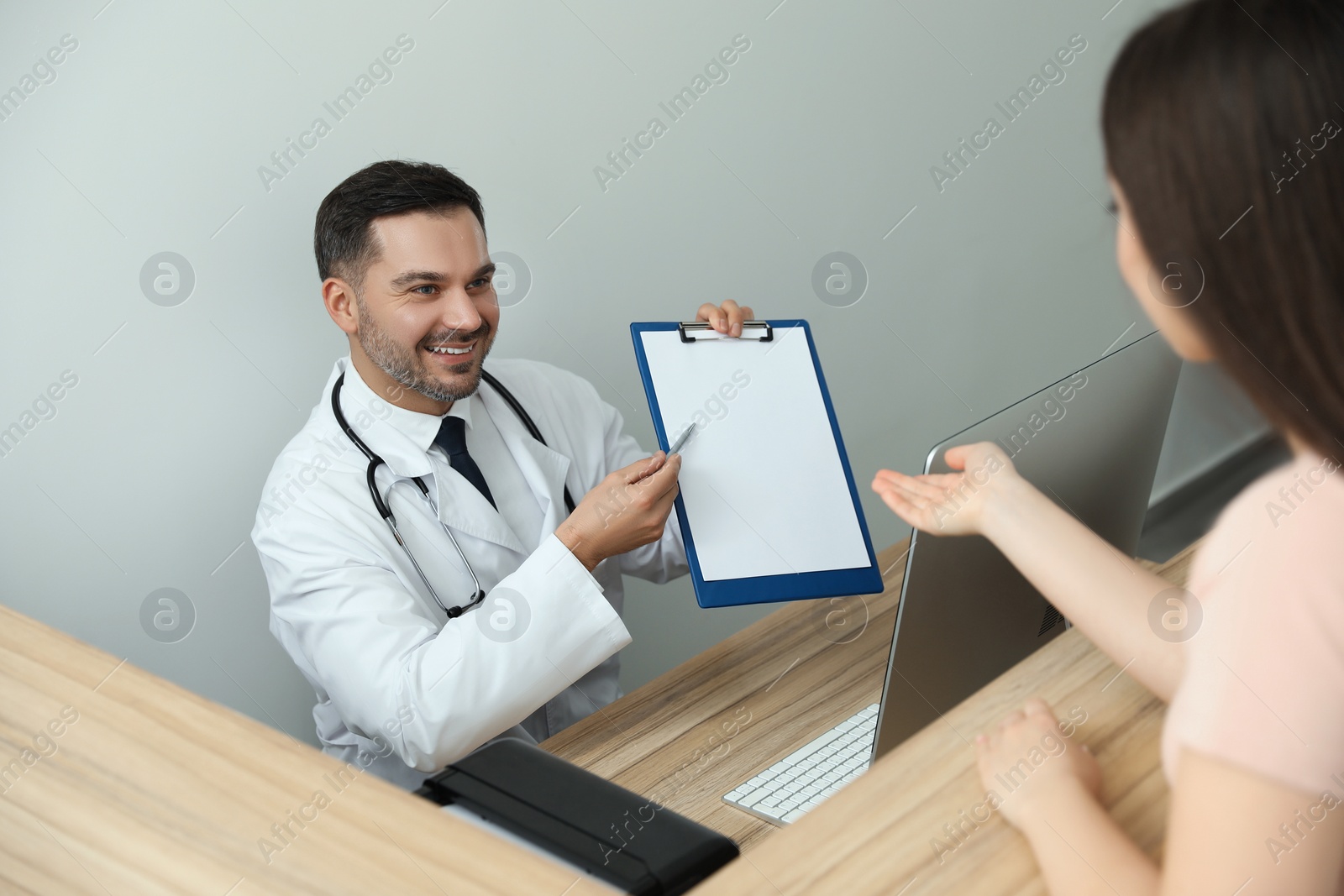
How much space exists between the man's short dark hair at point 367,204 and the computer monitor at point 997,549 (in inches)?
38.8

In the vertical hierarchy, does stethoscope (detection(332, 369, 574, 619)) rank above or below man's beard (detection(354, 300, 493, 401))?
below

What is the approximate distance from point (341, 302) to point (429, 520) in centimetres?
38

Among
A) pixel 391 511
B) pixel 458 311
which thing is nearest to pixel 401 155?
pixel 458 311

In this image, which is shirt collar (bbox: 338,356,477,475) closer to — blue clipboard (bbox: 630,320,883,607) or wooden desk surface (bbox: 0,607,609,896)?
blue clipboard (bbox: 630,320,883,607)

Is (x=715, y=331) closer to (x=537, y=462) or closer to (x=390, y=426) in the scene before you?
(x=537, y=462)

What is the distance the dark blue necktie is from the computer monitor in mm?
839

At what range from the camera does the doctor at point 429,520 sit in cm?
142

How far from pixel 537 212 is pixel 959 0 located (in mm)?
1337

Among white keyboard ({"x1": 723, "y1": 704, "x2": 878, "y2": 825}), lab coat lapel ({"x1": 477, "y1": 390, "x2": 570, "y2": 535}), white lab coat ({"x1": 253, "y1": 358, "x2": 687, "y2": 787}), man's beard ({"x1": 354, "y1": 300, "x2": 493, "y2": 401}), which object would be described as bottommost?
white keyboard ({"x1": 723, "y1": 704, "x2": 878, "y2": 825})

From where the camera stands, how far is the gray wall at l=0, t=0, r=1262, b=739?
154 centimetres

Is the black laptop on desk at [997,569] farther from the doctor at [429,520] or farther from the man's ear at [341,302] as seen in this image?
the man's ear at [341,302]

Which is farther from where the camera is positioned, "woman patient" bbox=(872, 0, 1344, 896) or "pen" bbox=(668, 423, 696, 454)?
"pen" bbox=(668, 423, 696, 454)

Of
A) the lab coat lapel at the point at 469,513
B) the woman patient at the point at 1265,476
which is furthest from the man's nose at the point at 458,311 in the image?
the woman patient at the point at 1265,476

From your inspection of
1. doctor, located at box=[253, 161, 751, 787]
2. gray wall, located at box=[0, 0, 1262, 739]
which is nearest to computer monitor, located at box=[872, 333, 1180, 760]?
gray wall, located at box=[0, 0, 1262, 739]
